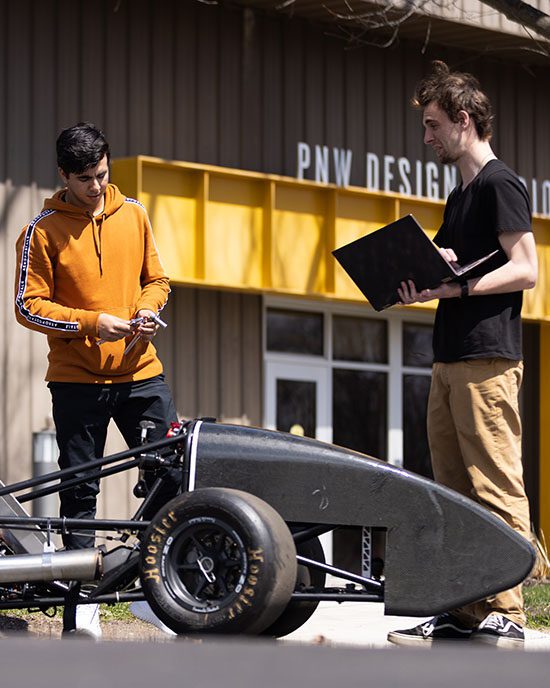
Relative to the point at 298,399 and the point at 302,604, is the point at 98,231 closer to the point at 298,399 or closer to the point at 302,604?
the point at 302,604

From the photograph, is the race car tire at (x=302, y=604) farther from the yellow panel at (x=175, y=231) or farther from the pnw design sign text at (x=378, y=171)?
the pnw design sign text at (x=378, y=171)

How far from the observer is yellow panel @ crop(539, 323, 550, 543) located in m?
15.5

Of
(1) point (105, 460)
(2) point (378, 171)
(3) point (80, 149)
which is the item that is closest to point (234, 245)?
(2) point (378, 171)

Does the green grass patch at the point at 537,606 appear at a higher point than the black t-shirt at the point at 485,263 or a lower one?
lower

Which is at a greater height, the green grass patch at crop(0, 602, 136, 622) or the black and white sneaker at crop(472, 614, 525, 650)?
the black and white sneaker at crop(472, 614, 525, 650)

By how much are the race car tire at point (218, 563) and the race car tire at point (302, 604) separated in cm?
56

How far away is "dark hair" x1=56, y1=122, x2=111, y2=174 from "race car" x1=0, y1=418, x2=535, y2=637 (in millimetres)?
1272

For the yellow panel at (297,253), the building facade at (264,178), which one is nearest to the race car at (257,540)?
the building facade at (264,178)

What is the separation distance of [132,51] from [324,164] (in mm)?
2260

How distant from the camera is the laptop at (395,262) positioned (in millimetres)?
5215

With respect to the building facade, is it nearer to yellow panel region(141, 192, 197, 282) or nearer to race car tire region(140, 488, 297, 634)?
yellow panel region(141, 192, 197, 282)

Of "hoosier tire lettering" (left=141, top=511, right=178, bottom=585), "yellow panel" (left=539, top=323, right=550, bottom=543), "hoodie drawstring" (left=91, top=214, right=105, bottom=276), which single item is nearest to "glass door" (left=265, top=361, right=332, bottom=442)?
"yellow panel" (left=539, top=323, right=550, bottom=543)

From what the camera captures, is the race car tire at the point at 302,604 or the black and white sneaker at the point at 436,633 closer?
the race car tire at the point at 302,604

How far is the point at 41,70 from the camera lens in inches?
476
